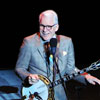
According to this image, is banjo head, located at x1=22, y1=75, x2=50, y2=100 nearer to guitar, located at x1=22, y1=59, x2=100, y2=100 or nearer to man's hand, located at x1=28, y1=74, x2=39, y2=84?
guitar, located at x1=22, y1=59, x2=100, y2=100

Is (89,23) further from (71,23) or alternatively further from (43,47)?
(43,47)

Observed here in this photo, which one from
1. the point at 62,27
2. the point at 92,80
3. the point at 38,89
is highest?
the point at 92,80

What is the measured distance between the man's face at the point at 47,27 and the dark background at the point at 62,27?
157 inches

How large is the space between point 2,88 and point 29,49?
7.03 ft

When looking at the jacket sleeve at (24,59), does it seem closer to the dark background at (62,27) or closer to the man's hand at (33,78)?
the man's hand at (33,78)

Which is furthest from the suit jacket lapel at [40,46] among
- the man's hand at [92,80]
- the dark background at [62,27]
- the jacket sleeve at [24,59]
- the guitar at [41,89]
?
the dark background at [62,27]

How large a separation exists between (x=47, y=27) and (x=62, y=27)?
443 centimetres

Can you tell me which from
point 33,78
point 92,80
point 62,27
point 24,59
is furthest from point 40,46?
point 62,27

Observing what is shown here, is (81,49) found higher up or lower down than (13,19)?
lower down

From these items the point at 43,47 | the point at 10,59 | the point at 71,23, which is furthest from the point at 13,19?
the point at 43,47

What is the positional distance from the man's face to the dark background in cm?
398

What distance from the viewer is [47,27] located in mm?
2822

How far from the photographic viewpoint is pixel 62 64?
2938 mm

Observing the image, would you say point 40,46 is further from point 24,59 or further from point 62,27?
point 62,27
